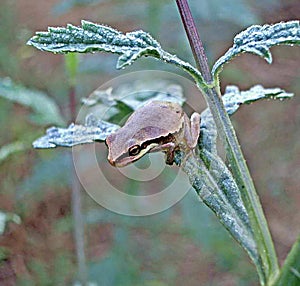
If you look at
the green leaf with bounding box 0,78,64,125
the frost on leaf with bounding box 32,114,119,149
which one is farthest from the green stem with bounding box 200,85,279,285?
the green leaf with bounding box 0,78,64,125

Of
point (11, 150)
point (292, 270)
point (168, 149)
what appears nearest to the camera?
point (292, 270)

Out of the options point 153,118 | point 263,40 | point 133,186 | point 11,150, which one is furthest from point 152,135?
point 133,186

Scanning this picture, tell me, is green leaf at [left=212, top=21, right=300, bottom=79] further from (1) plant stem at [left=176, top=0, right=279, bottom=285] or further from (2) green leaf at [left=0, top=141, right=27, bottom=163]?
(2) green leaf at [left=0, top=141, right=27, bottom=163]

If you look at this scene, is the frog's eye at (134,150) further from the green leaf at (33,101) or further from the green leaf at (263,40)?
the green leaf at (33,101)

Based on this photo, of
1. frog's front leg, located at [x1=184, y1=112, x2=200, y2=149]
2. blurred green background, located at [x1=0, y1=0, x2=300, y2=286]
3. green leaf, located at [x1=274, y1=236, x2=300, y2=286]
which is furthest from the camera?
blurred green background, located at [x1=0, y1=0, x2=300, y2=286]

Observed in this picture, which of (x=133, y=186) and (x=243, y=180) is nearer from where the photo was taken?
Result: (x=243, y=180)

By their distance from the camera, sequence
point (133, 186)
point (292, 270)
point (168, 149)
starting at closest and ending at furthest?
point (292, 270) → point (168, 149) → point (133, 186)

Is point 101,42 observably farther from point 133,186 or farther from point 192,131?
point 133,186
